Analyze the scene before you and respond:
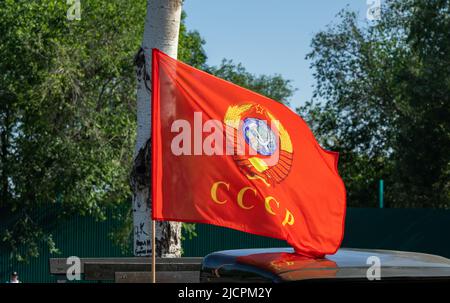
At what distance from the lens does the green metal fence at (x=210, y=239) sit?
2656 centimetres

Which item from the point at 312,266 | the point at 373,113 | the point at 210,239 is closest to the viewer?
the point at 312,266

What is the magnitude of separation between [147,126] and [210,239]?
55.7 feet

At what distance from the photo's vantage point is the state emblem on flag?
286 inches

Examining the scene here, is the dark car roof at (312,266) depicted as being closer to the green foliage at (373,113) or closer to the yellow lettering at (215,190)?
the yellow lettering at (215,190)

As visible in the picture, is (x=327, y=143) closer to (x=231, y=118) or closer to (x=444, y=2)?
(x=444, y=2)

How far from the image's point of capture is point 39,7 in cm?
2462

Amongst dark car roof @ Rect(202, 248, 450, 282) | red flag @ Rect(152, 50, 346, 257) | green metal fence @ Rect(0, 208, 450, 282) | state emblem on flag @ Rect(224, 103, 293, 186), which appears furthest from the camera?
green metal fence @ Rect(0, 208, 450, 282)

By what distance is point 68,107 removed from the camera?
24688mm

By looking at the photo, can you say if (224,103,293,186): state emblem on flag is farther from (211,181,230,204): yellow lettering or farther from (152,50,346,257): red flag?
(211,181,230,204): yellow lettering

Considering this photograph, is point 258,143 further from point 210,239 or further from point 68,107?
point 210,239

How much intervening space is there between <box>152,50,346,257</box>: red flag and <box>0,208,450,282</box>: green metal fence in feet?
62.5

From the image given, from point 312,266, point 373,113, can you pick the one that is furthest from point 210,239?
point 312,266

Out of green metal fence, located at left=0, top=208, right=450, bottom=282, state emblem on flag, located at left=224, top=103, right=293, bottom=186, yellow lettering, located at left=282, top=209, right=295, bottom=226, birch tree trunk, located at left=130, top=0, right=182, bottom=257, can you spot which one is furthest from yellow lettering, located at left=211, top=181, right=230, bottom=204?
green metal fence, located at left=0, top=208, right=450, bottom=282
